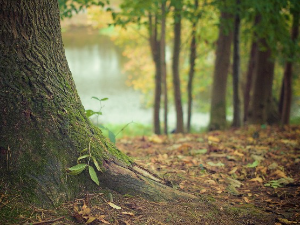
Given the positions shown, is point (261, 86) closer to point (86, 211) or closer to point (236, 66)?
point (236, 66)

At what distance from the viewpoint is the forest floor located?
2.28 meters

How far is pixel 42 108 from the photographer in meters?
2.24

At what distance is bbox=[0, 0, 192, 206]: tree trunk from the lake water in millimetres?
18843

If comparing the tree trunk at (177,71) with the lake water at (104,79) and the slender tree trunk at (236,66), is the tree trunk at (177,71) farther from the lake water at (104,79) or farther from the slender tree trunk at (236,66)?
the lake water at (104,79)

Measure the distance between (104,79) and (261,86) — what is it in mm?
20032

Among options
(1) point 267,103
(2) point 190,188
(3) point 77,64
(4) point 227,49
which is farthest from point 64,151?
(3) point 77,64

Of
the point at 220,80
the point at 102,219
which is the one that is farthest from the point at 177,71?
the point at 102,219

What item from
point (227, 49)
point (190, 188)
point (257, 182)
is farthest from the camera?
point (227, 49)

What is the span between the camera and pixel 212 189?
10.2 feet

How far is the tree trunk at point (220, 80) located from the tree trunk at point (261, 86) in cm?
79

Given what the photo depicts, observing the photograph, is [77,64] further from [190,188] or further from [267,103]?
[190,188]

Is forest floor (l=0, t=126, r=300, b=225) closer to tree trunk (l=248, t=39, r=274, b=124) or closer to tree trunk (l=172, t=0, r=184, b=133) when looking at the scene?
tree trunk (l=248, t=39, r=274, b=124)

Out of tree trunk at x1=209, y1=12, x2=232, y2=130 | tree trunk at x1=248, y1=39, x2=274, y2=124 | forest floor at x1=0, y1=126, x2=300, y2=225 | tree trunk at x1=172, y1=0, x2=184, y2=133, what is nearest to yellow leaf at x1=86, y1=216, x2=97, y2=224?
forest floor at x1=0, y1=126, x2=300, y2=225

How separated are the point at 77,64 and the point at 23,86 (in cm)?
2652
